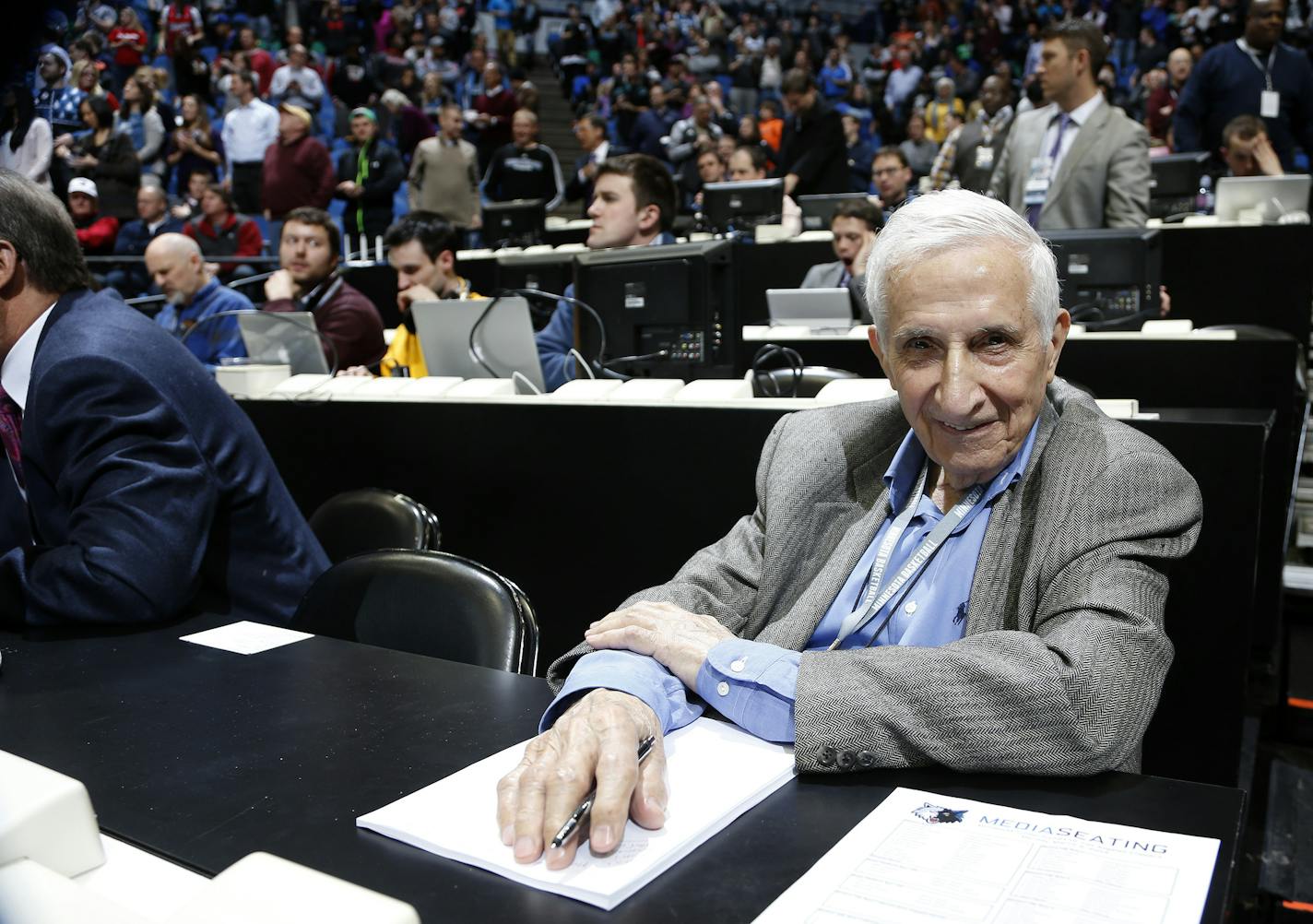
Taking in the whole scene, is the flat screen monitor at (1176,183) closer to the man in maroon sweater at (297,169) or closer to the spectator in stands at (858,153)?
the spectator in stands at (858,153)

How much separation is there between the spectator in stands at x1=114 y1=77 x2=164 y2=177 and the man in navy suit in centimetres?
835

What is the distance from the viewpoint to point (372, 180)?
28.2ft

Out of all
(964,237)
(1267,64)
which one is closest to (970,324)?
(964,237)

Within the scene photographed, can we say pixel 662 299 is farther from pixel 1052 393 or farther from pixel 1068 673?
pixel 1068 673

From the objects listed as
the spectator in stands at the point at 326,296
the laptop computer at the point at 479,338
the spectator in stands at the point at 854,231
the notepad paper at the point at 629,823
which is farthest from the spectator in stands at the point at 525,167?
the notepad paper at the point at 629,823

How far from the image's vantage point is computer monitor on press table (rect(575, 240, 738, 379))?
10.6 feet

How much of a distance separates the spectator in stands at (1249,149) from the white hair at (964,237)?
585 centimetres

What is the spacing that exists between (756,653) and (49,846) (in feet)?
2.16

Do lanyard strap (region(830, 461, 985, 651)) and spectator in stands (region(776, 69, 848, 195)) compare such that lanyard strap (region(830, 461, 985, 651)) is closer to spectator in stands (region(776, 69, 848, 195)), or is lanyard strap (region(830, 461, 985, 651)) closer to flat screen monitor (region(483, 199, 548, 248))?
flat screen monitor (region(483, 199, 548, 248))

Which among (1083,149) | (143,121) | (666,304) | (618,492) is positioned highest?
(143,121)

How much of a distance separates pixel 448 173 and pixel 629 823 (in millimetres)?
8147

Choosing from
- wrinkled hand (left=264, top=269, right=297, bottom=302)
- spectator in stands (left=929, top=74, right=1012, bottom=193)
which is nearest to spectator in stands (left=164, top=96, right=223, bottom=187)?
wrinkled hand (left=264, top=269, right=297, bottom=302)

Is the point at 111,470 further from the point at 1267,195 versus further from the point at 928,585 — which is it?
the point at 1267,195

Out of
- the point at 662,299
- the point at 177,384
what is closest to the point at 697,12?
the point at 662,299
